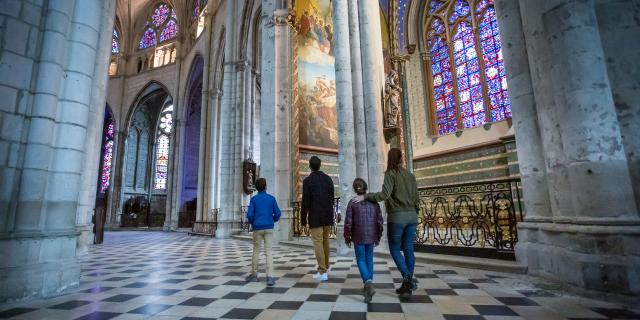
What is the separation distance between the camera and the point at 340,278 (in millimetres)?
4289

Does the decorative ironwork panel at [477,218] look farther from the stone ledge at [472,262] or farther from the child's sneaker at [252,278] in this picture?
the child's sneaker at [252,278]

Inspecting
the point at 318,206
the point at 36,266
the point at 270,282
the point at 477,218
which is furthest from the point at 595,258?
the point at 36,266

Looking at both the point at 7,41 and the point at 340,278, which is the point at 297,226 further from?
the point at 7,41

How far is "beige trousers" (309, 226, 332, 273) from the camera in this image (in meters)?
4.21

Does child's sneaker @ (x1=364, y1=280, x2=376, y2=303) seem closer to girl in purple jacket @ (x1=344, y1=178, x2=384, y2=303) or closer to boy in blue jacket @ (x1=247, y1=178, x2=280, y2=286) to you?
girl in purple jacket @ (x1=344, y1=178, x2=384, y2=303)

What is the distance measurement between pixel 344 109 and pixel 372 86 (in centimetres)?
93

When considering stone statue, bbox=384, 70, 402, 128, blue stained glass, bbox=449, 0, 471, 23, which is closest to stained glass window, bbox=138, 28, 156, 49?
blue stained glass, bbox=449, 0, 471, 23

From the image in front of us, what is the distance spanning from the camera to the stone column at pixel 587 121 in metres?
3.01

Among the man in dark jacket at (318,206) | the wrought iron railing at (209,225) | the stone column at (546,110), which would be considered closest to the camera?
the stone column at (546,110)

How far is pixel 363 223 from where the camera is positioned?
3.15 meters

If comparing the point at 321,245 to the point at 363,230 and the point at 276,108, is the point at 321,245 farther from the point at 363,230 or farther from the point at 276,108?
the point at 276,108

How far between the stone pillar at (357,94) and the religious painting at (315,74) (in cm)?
368

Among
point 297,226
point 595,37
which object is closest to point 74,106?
point 595,37

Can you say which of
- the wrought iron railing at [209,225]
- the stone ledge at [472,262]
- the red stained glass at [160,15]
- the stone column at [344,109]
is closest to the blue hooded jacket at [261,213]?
the stone ledge at [472,262]
